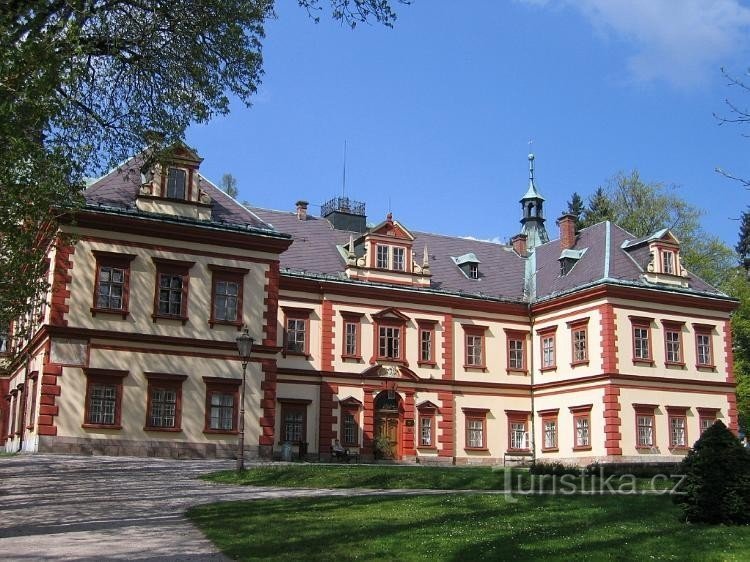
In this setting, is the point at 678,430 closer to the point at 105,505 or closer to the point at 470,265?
the point at 470,265

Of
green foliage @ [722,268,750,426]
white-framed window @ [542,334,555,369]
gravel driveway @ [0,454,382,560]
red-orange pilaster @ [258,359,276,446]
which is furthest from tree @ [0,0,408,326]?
green foliage @ [722,268,750,426]

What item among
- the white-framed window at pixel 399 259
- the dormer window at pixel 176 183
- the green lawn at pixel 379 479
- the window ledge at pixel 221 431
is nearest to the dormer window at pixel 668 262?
the white-framed window at pixel 399 259


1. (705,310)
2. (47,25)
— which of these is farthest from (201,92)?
(705,310)

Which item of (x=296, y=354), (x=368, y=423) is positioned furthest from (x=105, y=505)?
(x=368, y=423)

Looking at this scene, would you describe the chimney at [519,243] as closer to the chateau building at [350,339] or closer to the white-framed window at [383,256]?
the chateau building at [350,339]

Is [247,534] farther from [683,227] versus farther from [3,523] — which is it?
[683,227]

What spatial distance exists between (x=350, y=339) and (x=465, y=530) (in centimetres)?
2403

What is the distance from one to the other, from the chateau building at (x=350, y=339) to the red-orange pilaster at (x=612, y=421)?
0.07 meters

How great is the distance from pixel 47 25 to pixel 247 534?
9.52 metres

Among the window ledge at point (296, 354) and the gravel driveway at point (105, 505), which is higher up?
the window ledge at point (296, 354)

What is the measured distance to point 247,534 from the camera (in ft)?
40.8

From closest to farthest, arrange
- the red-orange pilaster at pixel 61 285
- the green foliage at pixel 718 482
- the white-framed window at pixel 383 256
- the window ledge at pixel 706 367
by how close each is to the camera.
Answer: the green foliage at pixel 718 482 → the red-orange pilaster at pixel 61 285 → the white-framed window at pixel 383 256 → the window ledge at pixel 706 367

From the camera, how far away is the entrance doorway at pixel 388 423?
117 feet

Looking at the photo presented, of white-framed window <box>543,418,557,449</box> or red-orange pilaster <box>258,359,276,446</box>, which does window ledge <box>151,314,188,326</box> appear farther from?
white-framed window <box>543,418,557,449</box>
